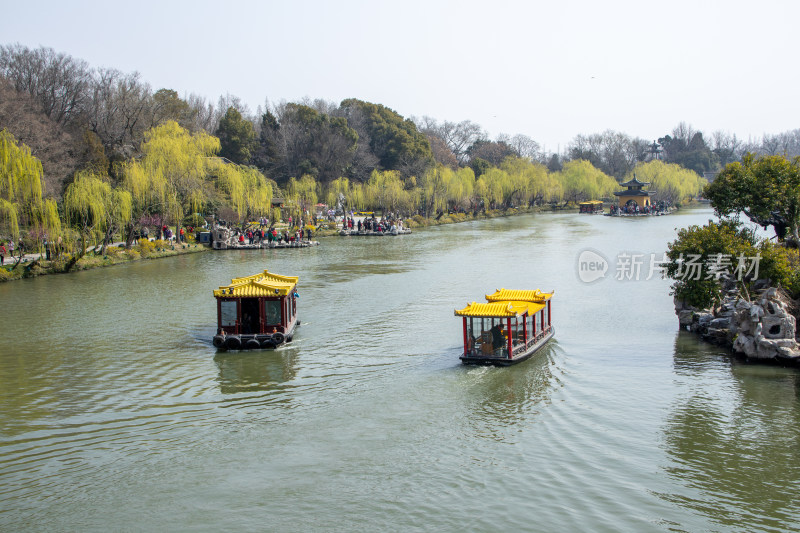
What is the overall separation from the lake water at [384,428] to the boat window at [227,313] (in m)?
1.15

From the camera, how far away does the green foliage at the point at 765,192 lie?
2012 cm

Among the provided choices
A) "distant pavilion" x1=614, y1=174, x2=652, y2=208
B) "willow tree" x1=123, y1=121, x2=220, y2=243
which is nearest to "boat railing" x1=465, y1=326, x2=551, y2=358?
"willow tree" x1=123, y1=121, x2=220, y2=243

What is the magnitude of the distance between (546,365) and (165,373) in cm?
944

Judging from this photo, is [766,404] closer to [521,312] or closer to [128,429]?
[521,312]

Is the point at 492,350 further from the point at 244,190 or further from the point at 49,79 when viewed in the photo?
the point at 49,79

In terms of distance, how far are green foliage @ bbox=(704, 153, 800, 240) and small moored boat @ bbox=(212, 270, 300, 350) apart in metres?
14.2

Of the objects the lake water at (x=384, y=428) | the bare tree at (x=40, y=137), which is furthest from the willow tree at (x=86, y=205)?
the lake water at (x=384, y=428)

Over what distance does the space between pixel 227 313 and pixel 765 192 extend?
16571 mm

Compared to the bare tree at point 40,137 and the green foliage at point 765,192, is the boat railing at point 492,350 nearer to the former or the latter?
the green foliage at point 765,192

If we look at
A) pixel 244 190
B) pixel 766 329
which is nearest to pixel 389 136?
pixel 244 190

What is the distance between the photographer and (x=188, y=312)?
23.4m

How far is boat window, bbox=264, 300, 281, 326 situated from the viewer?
60.7 ft

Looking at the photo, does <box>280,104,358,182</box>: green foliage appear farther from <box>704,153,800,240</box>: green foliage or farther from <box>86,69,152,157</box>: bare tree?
<box>704,153,800,240</box>: green foliage

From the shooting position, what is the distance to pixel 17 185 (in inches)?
1089
